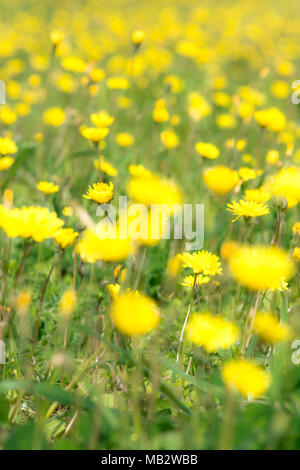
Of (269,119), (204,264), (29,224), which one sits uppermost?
(269,119)

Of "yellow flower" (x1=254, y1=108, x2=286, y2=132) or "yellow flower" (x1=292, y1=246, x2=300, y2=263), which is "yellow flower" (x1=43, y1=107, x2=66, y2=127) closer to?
"yellow flower" (x1=254, y1=108, x2=286, y2=132)

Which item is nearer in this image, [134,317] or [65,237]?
[134,317]

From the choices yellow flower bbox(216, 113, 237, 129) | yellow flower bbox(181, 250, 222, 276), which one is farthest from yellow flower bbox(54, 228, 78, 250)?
yellow flower bbox(216, 113, 237, 129)

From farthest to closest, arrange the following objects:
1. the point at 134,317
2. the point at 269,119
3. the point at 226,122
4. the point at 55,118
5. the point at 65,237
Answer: the point at 226,122, the point at 55,118, the point at 269,119, the point at 65,237, the point at 134,317

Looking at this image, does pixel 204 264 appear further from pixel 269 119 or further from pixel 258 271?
pixel 269 119

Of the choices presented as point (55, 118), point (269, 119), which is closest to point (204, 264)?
point (269, 119)

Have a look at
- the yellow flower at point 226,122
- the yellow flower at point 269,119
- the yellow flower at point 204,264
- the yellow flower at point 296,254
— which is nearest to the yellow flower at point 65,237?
the yellow flower at point 204,264

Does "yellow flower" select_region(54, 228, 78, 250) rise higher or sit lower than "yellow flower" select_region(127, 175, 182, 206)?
lower

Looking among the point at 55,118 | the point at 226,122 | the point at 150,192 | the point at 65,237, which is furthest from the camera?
the point at 226,122

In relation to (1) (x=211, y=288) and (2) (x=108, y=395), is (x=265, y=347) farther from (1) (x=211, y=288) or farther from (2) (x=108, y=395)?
(2) (x=108, y=395)

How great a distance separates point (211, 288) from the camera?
1.07m

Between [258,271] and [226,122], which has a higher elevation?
[226,122]

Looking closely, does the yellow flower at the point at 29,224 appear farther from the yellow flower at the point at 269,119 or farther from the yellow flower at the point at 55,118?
the yellow flower at the point at 55,118
